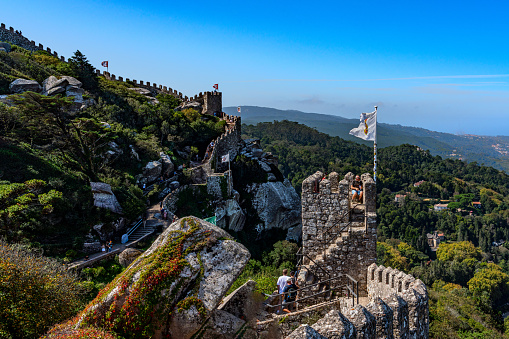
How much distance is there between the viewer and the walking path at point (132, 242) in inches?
655

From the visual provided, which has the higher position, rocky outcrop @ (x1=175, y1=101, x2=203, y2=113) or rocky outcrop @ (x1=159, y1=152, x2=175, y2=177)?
rocky outcrop @ (x1=175, y1=101, x2=203, y2=113)

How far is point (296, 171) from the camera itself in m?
90.7

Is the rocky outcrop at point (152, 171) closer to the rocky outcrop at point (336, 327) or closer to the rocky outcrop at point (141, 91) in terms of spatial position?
the rocky outcrop at point (141, 91)

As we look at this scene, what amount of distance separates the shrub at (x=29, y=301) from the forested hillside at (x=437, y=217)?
1493 cm

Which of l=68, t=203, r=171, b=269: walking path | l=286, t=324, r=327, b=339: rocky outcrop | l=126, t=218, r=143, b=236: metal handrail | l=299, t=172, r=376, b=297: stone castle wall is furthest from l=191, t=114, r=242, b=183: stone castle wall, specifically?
l=286, t=324, r=327, b=339: rocky outcrop

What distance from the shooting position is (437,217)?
291 feet

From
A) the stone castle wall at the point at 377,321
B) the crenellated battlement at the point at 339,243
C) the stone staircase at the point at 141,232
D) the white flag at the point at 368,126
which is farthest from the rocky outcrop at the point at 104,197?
the stone castle wall at the point at 377,321

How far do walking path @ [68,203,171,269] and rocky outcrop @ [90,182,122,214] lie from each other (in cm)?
→ 214

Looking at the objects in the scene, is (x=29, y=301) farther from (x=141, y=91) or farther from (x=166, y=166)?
(x=141, y=91)

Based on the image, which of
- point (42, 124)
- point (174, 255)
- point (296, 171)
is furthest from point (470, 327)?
point (296, 171)

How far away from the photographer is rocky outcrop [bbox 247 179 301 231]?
36.6 m

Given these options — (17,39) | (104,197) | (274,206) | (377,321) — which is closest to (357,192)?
(377,321)

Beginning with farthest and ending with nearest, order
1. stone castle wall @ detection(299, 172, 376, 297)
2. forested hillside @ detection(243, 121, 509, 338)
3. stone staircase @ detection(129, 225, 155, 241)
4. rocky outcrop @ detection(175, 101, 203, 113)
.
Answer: forested hillside @ detection(243, 121, 509, 338) → rocky outcrop @ detection(175, 101, 203, 113) → stone staircase @ detection(129, 225, 155, 241) → stone castle wall @ detection(299, 172, 376, 297)

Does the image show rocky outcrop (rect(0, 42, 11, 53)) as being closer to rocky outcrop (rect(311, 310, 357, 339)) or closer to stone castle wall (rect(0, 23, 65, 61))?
stone castle wall (rect(0, 23, 65, 61))
